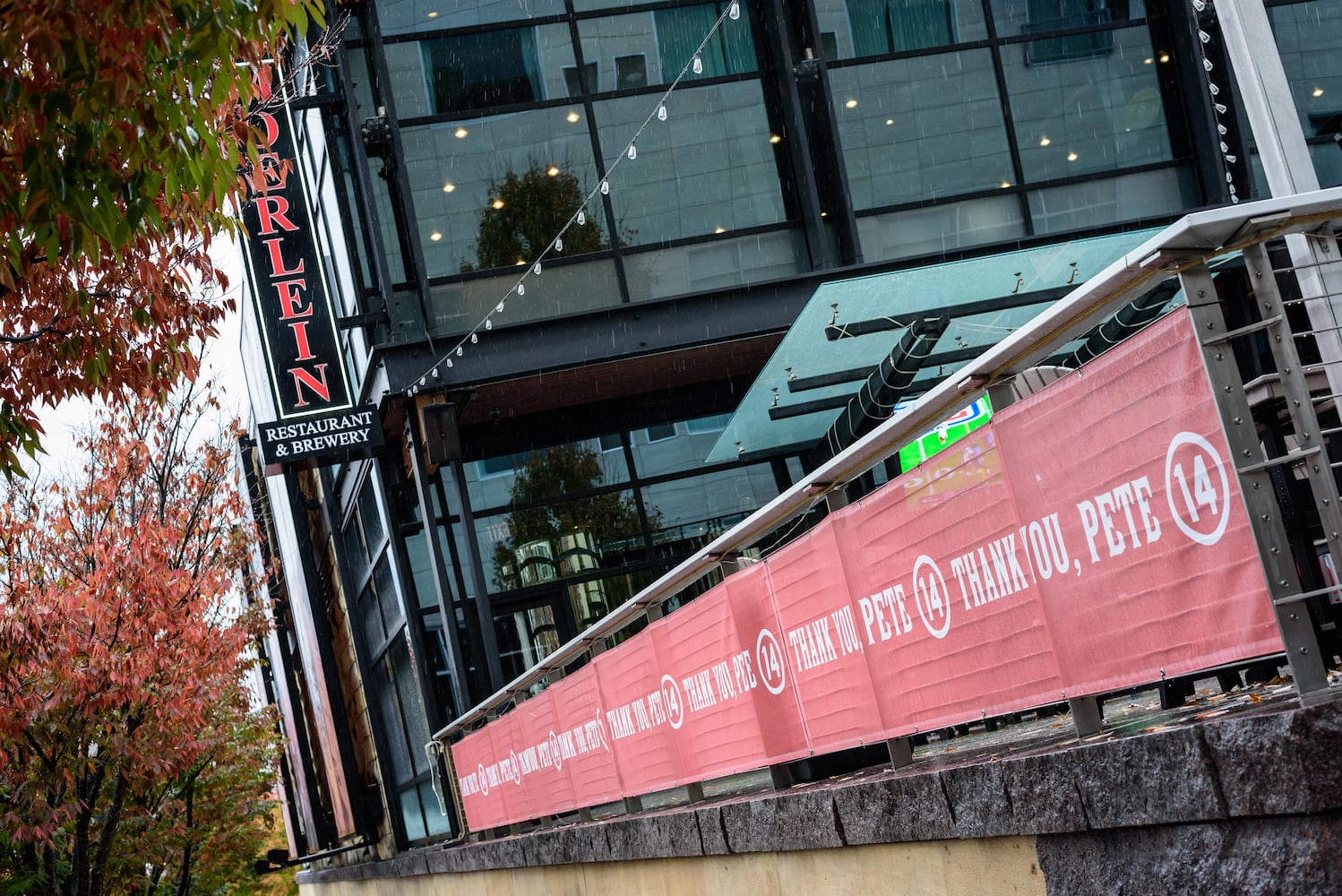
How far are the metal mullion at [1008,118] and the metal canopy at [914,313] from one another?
50.1 inches

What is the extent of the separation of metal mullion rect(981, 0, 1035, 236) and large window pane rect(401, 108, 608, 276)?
4526 mm

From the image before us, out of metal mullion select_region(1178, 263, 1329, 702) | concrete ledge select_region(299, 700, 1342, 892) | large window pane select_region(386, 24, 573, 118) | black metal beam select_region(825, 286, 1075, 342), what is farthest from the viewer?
large window pane select_region(386, 24, 573, 118)

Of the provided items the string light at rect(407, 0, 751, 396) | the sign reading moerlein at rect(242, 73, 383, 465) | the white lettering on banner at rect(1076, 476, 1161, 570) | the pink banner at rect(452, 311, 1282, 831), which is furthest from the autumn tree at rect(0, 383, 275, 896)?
the white lettering on banner at rect(1076, 476, 1161, 570)

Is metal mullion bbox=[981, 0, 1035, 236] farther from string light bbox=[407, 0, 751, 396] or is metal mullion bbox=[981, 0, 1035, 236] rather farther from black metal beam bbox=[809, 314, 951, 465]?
string light bbox=[407, 0, 751, 396]

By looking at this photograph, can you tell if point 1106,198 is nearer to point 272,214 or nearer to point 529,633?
point 529,633

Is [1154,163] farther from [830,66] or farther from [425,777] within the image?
[425,777]

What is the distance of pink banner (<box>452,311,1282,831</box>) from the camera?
10.8 feet

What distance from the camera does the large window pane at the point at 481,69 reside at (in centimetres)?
1503

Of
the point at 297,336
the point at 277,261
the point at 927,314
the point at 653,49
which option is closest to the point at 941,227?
the point at 927,314

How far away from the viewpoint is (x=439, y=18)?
594 inches

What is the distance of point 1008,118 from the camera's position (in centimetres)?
1491

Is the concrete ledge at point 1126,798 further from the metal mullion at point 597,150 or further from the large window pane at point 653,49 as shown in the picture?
the large window pane at point 653,49

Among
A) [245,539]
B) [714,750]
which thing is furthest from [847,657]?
[245,539]

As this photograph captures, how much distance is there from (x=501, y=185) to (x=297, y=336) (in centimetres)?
319
